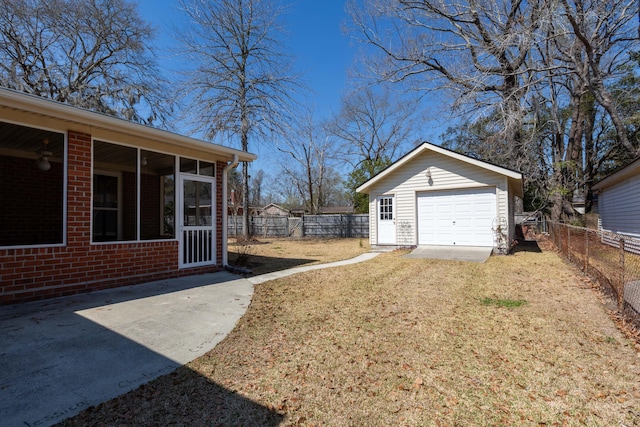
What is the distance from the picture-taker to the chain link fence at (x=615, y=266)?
446 cm

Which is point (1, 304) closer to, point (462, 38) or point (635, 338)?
point (635, 338)

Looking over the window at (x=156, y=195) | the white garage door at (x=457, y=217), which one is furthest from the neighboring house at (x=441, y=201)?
the window at (x=156, y=195)

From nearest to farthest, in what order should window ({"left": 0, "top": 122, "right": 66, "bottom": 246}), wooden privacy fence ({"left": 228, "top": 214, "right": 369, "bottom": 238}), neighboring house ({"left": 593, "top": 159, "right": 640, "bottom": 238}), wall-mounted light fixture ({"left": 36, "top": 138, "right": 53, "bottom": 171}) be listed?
window ({"left": 0, "top": 122, "right": 66, "bottom": 246})
wall-mounted light fixture ({"left": 36, "top": 138, "right": 53, "bottom": 171})
neighboring house ({"left": 593, "top": 159, "right": 640, "bottom": 238})
wooden privacy fence ({"left": 228, "top": 214, "right": 369, "bottom": 238})

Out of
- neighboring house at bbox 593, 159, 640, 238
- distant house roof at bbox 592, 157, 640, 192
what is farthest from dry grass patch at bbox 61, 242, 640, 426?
neighboring house at bbox 593, 159, 640, 238

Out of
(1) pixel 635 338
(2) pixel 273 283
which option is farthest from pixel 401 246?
(1) pixel 635 338

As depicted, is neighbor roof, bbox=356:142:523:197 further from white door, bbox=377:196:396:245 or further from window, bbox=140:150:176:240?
window, bbox=140:150:176:240

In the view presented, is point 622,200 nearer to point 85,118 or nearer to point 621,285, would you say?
point 621,285

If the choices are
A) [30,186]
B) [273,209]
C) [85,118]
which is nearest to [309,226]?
[30,186]

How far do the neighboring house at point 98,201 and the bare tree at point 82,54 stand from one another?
38.3 ft

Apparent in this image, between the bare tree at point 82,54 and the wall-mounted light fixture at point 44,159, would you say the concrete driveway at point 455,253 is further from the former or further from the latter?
the bare tree at point 82,54

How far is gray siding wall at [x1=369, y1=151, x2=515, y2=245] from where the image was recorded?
10.6 m

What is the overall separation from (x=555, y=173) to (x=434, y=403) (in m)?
18.8

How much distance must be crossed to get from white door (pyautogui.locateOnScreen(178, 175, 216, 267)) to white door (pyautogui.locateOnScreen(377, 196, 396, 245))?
7261 millimetres

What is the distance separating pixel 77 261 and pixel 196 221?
7.78 feet
